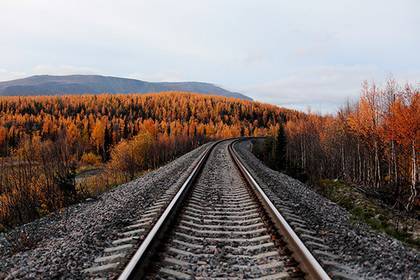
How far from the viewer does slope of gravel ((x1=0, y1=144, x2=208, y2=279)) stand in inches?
157

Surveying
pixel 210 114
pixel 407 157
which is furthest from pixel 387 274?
pixel 210 114

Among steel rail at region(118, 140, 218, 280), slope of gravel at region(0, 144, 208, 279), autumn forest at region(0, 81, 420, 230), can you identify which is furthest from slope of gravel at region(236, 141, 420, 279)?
autumn forest at region(0, 81, 420, 230)

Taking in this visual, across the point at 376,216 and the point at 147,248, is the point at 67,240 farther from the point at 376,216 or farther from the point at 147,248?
the point at 376,216

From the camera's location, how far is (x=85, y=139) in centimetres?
8125

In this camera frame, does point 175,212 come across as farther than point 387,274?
Yes

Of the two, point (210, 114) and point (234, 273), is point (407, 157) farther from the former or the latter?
point (210, 114)

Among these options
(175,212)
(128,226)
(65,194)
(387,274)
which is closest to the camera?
(387,274)

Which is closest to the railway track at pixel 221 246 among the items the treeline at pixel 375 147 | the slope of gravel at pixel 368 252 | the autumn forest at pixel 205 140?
the slope of gravel at pixel 368 252

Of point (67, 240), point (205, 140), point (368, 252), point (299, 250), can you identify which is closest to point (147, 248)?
point (67, 240)

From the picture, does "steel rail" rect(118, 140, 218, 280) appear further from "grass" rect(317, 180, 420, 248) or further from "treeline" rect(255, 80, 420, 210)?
"treeline" rect(255, 80, 420, 210)

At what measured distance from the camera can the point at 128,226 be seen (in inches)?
234

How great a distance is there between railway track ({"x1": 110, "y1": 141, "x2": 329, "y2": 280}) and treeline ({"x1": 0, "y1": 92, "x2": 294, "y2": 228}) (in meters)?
5.57

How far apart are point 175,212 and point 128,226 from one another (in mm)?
931

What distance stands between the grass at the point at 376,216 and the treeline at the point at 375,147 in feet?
13.6
